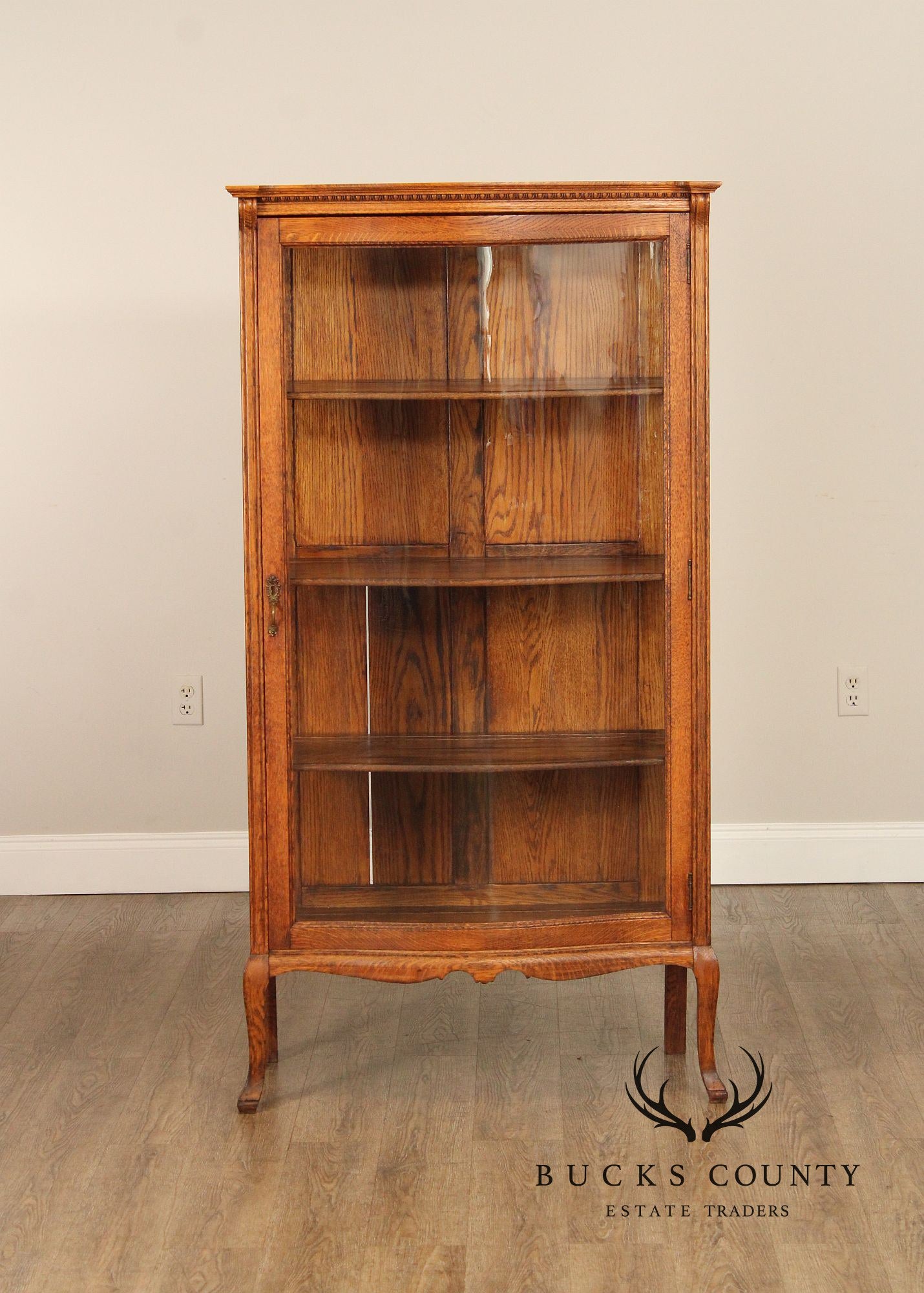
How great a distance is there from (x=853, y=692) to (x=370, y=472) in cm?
150

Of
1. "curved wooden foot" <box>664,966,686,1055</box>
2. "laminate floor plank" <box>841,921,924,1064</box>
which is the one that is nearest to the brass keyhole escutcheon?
"curved wooden foot" <box>664,966,686,1055</box>

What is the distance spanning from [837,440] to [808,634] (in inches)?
18.2

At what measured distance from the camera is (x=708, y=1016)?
2.12 metres

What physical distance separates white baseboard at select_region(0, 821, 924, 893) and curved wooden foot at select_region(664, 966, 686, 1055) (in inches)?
35.3

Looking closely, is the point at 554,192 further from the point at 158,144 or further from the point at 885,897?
the point at 885,897

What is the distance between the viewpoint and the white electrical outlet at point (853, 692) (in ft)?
10.2

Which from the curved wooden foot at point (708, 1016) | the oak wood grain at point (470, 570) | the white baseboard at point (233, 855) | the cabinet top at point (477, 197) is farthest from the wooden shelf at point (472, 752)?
the white baseboard at point (233, 855)

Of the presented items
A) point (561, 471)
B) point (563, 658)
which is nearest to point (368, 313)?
point (561, 471)

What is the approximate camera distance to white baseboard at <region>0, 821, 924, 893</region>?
3127 millimetres

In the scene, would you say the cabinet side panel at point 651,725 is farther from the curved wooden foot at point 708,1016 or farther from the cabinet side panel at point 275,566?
the cabinet side panel at point 275,566

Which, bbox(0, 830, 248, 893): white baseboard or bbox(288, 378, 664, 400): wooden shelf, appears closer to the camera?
bbox(288, 378, 664, 400): wooden shelf

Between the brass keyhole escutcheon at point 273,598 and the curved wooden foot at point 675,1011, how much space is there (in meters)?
0.91

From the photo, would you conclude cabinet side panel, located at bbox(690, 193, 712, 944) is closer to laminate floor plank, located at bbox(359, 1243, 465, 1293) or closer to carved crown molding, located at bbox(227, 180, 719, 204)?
carved crown molding, located at bbox(227, 180, 719, 204)

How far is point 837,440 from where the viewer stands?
9.92 ft
